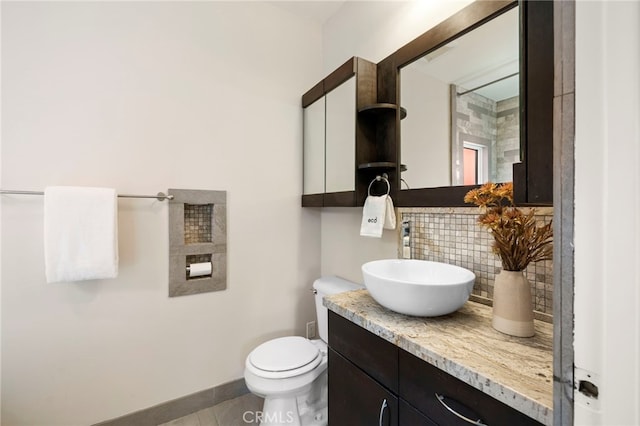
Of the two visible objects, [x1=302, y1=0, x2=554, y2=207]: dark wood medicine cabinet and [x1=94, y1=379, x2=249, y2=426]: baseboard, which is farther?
[x1=94, y1=379, x2=249, y2=426]: baseboard

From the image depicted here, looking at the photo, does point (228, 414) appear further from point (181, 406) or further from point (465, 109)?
point (465, 109)

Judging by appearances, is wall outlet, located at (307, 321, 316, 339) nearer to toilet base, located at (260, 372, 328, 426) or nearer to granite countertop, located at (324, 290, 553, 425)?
toilet base, located at (260, 372, 328, 426)

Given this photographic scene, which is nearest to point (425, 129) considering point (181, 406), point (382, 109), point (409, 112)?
A: point (409, 112)

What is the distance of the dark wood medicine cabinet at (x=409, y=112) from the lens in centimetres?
60

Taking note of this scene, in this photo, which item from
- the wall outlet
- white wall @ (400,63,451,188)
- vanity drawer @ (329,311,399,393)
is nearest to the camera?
vanity drawer @ (329,311,399,393)

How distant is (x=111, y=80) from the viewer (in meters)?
1.51

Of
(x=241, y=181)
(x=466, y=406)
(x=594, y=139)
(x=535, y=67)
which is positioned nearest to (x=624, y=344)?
(x=594, y=139)

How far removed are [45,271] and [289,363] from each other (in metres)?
1.29

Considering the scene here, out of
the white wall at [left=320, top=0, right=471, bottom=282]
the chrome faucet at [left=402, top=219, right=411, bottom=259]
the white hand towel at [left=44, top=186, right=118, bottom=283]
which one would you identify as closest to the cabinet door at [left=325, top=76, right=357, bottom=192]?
the white wall at [left=320, top=0, right=471, bottom=282]

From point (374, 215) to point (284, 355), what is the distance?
898 millimetres

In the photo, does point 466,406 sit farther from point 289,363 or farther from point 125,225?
point 125,225

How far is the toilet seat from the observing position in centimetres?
138

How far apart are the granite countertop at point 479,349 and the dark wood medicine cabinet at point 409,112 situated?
41 centimetres

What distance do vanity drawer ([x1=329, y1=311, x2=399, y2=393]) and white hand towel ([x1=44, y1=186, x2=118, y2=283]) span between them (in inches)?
45.7
